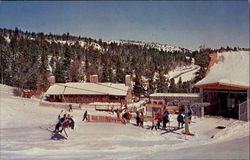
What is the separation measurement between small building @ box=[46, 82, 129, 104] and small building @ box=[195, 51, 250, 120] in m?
1.90

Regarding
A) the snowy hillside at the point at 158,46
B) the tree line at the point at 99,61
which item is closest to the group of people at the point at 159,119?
the tree line at the point at 99,61

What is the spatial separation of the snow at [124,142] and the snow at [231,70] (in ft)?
1.68

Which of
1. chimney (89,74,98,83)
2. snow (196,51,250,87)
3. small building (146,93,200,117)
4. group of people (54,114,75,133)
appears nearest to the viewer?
snow (196,51,250,87)

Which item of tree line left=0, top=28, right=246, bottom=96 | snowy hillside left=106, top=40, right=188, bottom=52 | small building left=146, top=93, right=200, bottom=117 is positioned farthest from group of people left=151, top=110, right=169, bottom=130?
snowy hillside left=106, top=40, right=188, bottom=52

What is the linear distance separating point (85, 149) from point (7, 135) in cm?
168

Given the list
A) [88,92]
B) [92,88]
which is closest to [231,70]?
[92,88]

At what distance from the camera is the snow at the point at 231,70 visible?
9.13 feet

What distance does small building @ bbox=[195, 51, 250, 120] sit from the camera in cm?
280

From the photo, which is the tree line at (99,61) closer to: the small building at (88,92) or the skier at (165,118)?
the small building at (88,92)

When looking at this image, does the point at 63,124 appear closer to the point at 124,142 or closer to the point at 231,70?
the point at 124,142

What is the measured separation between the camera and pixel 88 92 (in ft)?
19.2

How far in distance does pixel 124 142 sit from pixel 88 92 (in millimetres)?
1822

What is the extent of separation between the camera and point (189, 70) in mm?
4660

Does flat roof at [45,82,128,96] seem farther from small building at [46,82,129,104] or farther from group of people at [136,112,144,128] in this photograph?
group of people at [136,112,144,128]
